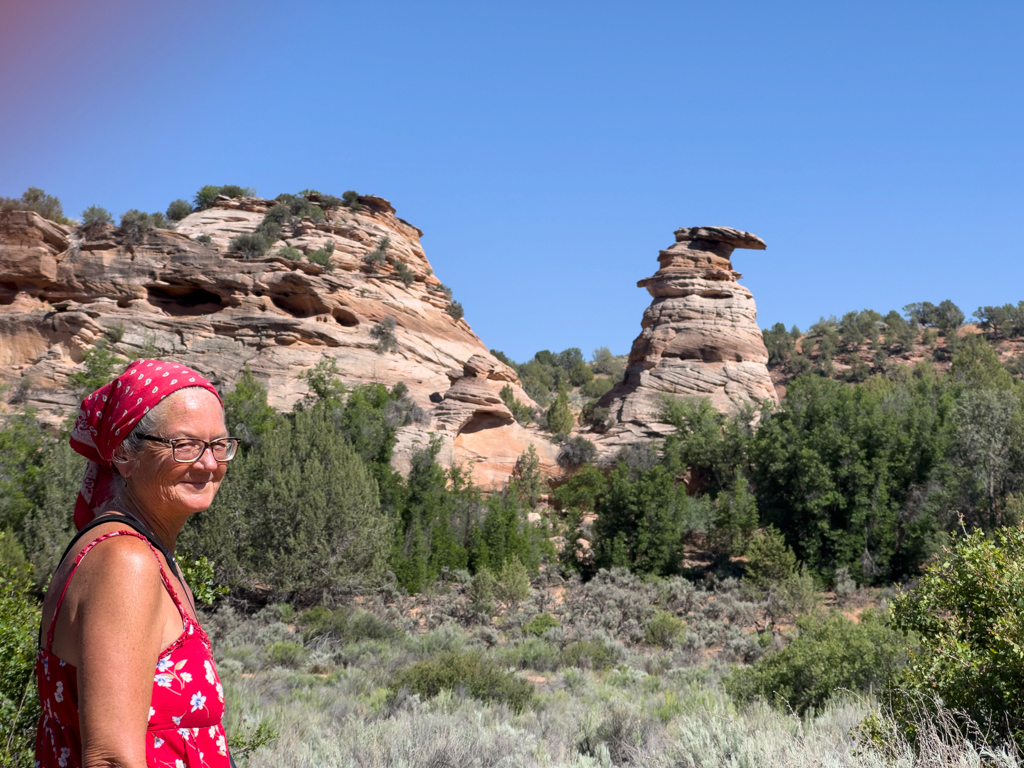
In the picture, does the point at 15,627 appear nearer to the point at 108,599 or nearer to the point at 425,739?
the point at 425,739

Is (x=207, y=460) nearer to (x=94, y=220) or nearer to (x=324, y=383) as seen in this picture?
(x=324, y=383)

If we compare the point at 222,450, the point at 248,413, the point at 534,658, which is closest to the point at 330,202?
the point at 248,413

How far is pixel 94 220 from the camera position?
30891mm

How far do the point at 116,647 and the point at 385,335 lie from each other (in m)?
29.8

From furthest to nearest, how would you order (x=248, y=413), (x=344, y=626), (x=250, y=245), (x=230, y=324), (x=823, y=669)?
(x=250, y=245) → (x=230, y=324) → (x=248, y=413) → (x=344, y=626) → (x=823, y=669)

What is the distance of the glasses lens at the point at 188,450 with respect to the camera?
1889mm

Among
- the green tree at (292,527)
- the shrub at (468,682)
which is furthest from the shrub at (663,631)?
the shrub at (468,682)

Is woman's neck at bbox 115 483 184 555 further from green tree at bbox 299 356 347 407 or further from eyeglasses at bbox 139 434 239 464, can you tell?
green tree at bbox 299 356 347 407

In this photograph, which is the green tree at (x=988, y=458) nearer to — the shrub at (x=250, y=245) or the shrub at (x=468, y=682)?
the shrub at (x=468, y=682)

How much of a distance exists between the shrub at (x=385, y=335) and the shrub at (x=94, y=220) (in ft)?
39.2

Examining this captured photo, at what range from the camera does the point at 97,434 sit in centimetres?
194

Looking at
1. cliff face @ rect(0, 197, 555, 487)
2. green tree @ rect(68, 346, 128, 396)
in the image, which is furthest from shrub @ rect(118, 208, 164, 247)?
green tree @ rect(68, 346, 128, 396)

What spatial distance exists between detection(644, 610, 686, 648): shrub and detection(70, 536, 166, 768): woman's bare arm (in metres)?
15.6

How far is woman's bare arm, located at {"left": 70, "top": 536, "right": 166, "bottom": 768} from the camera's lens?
152 centimetres
